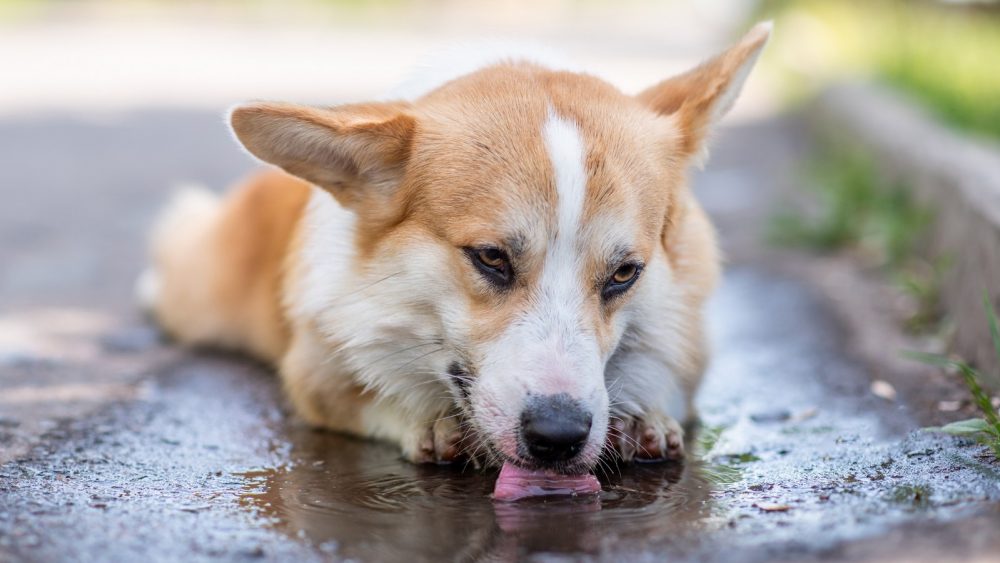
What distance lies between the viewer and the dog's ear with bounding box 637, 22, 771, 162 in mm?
3932

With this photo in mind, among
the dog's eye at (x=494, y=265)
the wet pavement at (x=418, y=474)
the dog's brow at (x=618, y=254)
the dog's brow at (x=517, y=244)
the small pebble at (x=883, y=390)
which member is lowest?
the wet pavement at (x=418, y=474)

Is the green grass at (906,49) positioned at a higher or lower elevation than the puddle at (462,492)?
higher

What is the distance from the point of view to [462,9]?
1268 inches

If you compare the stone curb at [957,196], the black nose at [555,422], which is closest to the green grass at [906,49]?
the stone curb at [957,196]

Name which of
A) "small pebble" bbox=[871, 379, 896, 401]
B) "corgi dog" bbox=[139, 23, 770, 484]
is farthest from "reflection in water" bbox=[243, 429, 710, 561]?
"small pebble" bbox=[871, 379, 896, 401]

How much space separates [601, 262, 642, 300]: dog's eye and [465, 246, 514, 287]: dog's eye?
1.00 feet

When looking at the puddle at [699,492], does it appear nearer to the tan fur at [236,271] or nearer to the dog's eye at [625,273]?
the dog's eye at [625,273]

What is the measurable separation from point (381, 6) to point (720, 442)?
26.7 meters

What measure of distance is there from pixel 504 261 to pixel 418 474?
742 millimetres

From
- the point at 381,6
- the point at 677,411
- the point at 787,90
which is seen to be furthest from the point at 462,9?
the point at 677,411

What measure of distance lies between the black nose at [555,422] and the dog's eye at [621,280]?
481 millimetres

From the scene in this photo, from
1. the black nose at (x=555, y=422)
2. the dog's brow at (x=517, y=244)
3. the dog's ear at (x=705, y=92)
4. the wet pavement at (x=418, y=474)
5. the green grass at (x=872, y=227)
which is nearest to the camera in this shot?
the wet pavement at (x=418, y=474)

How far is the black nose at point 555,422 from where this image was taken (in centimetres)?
309

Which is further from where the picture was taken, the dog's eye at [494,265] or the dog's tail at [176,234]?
the dog's tail at [176,234]
